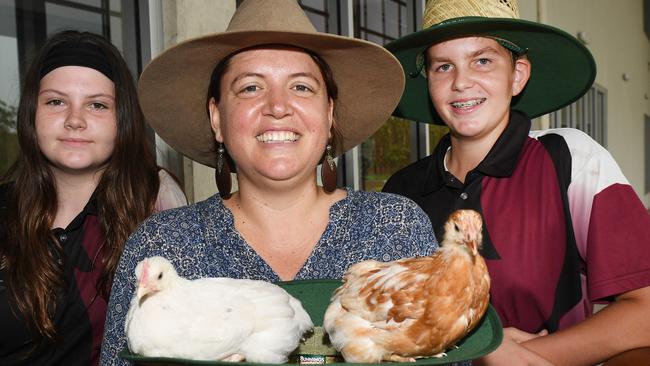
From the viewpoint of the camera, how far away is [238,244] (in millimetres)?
1520

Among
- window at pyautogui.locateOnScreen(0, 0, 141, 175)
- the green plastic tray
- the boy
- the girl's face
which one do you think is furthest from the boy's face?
window at pyautogui.locateOnScreen(0, 0, 141, 175)

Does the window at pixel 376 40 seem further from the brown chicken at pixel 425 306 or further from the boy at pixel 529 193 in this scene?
the brown chicken at pixel 425 306

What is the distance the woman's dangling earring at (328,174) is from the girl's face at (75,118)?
2.17 feet

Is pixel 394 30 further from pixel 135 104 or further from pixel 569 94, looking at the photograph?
pixel 135 104

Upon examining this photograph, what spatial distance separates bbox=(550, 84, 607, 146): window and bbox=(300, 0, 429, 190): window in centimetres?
360

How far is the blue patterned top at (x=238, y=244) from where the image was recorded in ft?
4.72

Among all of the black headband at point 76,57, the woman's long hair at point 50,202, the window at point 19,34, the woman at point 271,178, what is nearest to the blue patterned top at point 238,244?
the woman at point 271,178

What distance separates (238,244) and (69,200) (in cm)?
72

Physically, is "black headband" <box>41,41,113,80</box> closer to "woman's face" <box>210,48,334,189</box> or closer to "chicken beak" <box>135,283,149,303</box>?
"woman's face" <box>210,48,334,189</box>

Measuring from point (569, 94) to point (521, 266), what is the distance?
82 centimetres

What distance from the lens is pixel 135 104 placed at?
1.93 m

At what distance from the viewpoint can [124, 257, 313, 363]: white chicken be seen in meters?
0.94

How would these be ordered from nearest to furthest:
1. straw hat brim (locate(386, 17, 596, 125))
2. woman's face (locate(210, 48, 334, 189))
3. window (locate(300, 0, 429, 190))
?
woman's face (locate(210, 48, 334, 189))
straw hat brim (locate(386, 17, 596, 125))
window (locate(300, 0, 429, 190))

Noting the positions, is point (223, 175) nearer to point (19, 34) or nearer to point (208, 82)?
point (208, 82)
